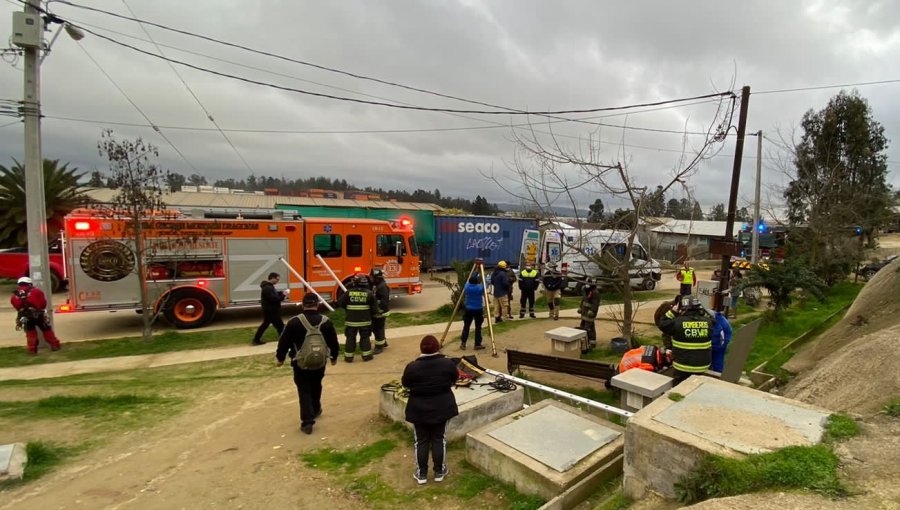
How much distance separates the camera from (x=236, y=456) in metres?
4.73

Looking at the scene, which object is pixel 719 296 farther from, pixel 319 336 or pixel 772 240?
pixel 772 240

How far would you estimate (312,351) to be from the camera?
5.18 meters

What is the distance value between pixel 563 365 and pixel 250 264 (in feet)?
30.3

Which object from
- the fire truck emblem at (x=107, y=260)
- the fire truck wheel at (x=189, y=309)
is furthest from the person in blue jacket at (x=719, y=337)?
the fire truck emblem at (x=107, y=260)

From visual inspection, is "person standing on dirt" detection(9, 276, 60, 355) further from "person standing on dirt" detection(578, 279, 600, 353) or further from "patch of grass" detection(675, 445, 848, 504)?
"patch of grass" detection(675, 445, 848, 504)

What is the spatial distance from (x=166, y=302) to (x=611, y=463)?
11.3 meters

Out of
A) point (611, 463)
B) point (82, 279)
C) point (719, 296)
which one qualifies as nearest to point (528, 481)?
point (611, 463)

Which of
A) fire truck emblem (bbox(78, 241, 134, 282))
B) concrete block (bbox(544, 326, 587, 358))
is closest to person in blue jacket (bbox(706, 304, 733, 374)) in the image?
concrete block (bbox(544, 326, 587, 358))

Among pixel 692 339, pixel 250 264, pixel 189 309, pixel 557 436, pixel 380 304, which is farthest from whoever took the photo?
pixel 250 264

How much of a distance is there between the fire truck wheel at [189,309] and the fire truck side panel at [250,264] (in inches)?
22.2

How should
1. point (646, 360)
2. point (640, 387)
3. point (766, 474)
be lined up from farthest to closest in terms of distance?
point (646, 360)
point (640, 387)
point (766, 474)

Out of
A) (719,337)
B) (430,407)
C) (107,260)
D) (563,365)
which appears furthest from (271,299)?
(719,337)

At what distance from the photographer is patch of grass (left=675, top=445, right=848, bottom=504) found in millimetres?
2566

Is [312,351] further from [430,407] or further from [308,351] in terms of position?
[430,407]
